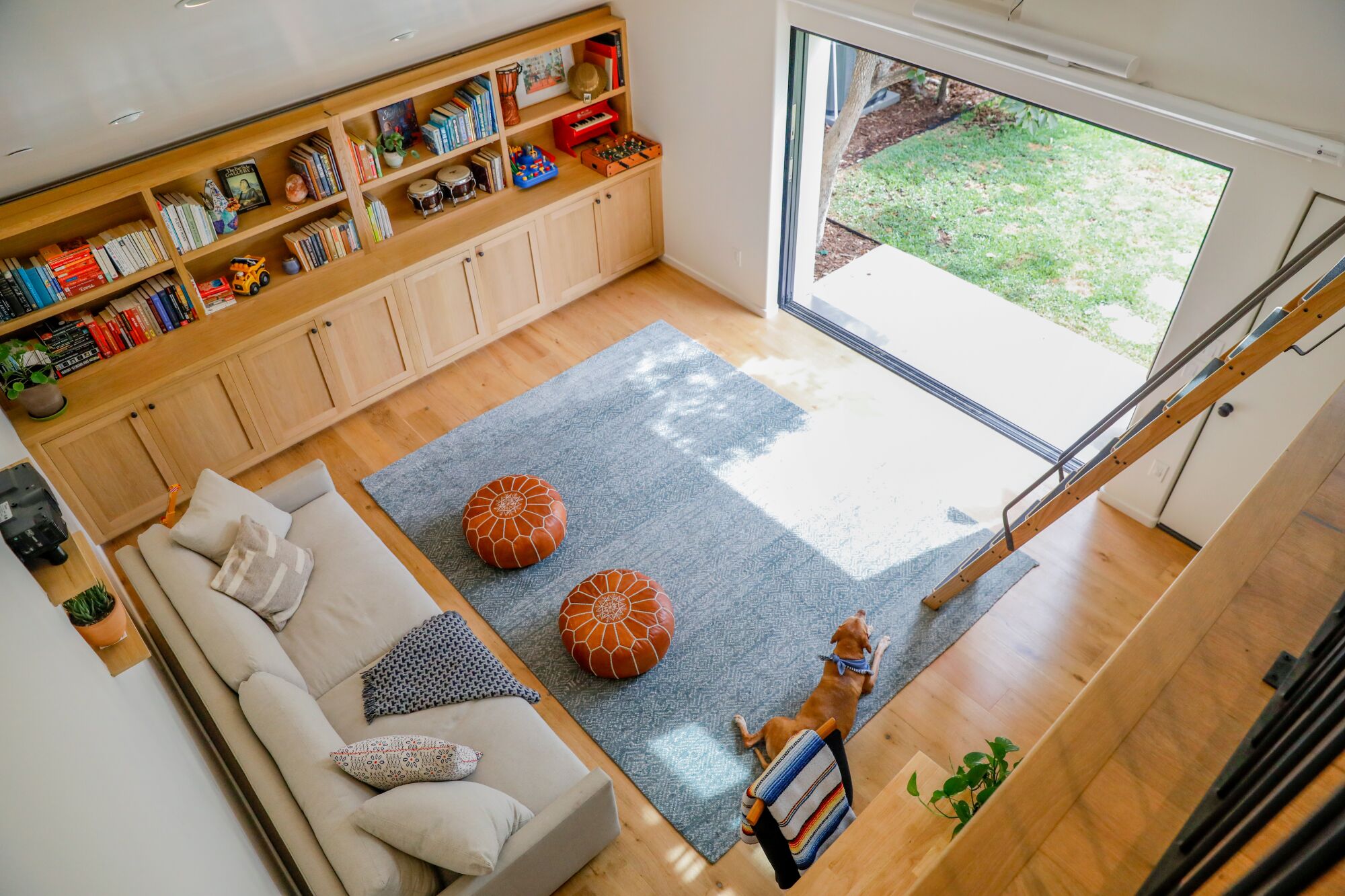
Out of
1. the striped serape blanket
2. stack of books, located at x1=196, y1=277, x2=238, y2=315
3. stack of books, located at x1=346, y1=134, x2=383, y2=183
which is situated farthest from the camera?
stack of books, located at x1=346, y1=134, x2=383, y2=183

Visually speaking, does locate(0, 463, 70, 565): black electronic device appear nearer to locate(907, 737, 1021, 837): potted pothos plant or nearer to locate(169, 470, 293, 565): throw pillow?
locate(169, 470, 293, 565): throw pillow

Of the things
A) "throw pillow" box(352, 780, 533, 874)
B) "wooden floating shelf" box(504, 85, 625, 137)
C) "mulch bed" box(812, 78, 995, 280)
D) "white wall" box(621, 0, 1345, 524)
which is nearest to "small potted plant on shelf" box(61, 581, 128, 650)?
"throw pillow" box(352, 780, 533, 874)

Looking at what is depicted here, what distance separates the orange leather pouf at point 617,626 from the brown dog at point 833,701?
0.49 metres

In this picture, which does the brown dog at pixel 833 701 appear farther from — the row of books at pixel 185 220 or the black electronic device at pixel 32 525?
the row of books at pixel 185 220

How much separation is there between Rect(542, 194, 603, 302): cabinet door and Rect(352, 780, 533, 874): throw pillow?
12.6 ft

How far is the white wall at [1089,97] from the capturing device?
3160 mm

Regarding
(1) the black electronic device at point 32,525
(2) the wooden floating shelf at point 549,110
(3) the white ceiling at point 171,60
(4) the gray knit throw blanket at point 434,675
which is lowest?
(4) the gray knit throw blanket at point 434,675

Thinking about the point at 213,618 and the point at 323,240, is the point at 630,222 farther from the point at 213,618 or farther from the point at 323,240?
the point at 213,618

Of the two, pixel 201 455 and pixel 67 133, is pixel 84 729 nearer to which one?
pixel 67 133

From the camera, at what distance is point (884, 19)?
4230 mm

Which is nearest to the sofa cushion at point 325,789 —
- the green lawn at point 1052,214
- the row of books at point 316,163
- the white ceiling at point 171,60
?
the white ceiling at point 171,60

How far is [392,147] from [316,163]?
49 centimetres

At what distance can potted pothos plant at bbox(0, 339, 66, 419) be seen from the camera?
4086 millimetres

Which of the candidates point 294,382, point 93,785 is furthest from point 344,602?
point 93,785
